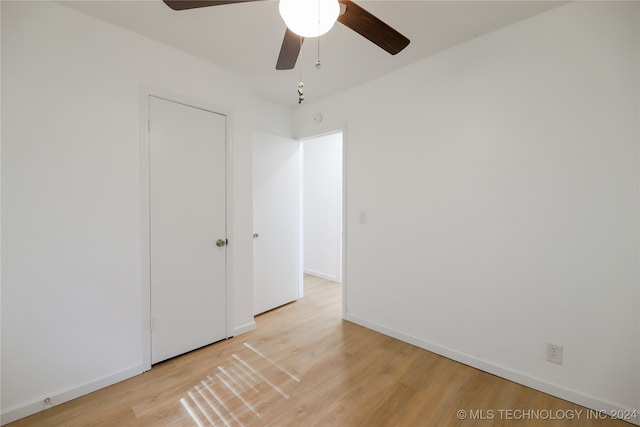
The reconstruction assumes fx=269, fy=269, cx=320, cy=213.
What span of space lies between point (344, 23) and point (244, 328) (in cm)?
264

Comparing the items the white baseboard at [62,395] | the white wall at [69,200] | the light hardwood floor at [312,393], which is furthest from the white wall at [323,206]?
the white baseboard at [62,395]

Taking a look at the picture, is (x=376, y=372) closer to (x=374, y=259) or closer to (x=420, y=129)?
(x=374, y=259)

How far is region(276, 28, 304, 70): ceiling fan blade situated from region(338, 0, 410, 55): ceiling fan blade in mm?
242

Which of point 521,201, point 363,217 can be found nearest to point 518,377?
point 521,201

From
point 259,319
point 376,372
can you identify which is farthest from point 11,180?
point 376,372

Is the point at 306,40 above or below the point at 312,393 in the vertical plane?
above

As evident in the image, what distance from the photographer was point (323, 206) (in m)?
4.68

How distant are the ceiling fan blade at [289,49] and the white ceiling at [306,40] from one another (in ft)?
1.37

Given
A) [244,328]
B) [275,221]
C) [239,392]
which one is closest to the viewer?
[239,392]

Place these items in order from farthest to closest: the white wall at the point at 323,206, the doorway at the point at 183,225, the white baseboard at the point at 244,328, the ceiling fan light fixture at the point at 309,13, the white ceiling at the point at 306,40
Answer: the white wall at the point at 323,206
the white baseboard at the point at 244,328
the doorway at the point at 183,225
the white ceiling at the point at 306,40
the ceiling fan light fixture at the point at 309,13

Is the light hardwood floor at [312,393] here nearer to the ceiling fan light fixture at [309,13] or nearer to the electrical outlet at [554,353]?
the electrical outlet at [554,353]

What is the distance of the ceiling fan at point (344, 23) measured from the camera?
3.63 ft

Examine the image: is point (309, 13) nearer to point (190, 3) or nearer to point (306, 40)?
point (190, 3)

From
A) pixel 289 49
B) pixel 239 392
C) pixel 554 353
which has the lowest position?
pixel 239 392
